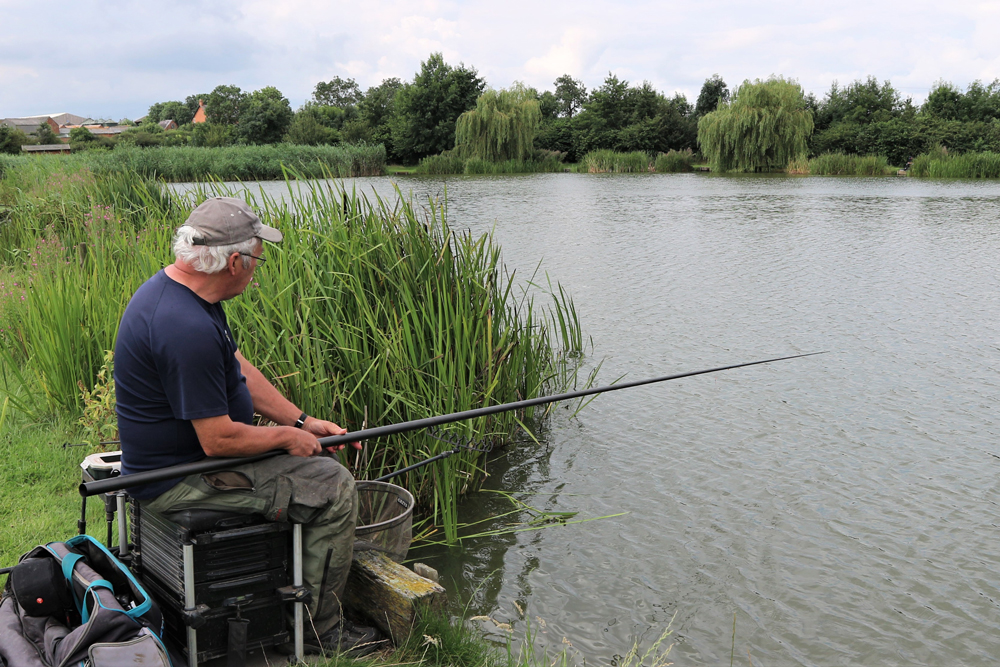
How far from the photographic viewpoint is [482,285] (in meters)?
5.06

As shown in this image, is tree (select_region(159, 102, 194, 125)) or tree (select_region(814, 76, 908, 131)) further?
tree (select_region(159, 102, 194, 125))

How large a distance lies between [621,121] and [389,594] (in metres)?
56.0

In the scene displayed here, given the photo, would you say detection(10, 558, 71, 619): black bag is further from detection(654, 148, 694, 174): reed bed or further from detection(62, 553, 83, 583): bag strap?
detection(654, 148, 694, 174): reed bed

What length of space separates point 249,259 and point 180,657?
1.21 metres

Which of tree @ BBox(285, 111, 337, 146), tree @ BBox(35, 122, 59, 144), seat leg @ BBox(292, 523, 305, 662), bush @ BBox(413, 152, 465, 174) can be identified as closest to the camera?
seat leg @ BBox(292, 523, 305, 662)

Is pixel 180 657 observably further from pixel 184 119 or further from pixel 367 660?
pixel 184 119

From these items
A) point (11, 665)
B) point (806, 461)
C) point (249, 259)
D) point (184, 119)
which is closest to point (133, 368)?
point (249, 259)

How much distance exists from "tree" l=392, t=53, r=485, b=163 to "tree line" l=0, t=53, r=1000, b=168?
7 cm

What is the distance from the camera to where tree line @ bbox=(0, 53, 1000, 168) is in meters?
40.0

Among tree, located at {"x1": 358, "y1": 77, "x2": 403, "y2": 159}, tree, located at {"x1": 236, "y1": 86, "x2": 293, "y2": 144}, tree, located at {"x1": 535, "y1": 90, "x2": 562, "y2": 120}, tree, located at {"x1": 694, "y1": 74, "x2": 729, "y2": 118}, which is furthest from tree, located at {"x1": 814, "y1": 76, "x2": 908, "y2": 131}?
tree, located at {"x1": 236, "y1": 86, "x2": 293, "y2": 144}

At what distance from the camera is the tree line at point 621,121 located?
40031 millimetres

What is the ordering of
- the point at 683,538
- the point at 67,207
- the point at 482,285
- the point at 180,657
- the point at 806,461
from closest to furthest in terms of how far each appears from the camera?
the point at 180,657
the point at 683,538
the point at 482,285
the point at 806,461
the point at 67,207

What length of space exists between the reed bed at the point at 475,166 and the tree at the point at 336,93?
7176 centimetres

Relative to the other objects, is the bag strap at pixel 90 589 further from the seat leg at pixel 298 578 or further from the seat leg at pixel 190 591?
the seat leg at pixel 298 578
